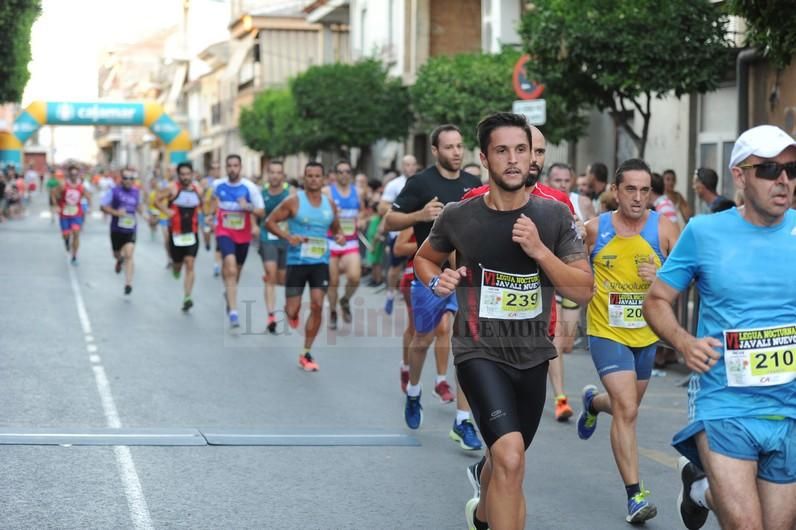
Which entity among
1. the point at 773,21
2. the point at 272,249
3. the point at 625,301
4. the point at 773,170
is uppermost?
the point at 773,21

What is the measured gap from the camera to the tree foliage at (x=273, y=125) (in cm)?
3897

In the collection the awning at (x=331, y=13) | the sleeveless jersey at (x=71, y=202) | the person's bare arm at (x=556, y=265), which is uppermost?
the awning at (x=331, y=13)

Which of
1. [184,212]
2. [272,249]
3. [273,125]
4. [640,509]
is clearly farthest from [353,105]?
A: [640,509]

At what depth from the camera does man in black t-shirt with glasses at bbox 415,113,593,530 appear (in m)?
5.63

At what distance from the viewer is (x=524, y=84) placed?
18.5 meters

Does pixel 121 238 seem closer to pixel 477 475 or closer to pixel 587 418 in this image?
pixel 587 418

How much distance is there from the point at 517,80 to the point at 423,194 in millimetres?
9638

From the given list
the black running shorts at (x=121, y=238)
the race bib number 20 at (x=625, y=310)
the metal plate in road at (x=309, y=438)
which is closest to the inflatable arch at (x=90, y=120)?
the black running shorts at (x=121, y=238)

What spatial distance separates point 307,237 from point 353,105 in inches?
863

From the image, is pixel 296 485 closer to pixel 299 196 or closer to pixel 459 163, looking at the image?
pixel 459 163

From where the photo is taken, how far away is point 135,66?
12275 centimetres

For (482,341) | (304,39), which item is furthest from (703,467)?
(304,39)

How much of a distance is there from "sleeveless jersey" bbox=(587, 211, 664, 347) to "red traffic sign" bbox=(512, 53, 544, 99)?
1068cm

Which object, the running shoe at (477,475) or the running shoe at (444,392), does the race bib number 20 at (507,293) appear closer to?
the running shoe at (477,475)
